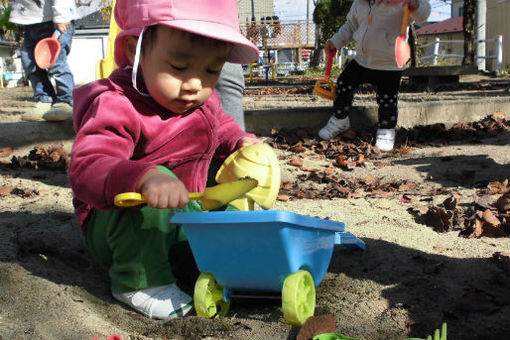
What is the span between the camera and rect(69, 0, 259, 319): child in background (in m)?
1.62

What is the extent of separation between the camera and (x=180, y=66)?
1.67 metres

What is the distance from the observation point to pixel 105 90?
1795 millimetres

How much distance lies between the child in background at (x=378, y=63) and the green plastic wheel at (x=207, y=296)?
2812 millimetres

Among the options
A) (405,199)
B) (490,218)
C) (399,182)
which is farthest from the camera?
(399,182)

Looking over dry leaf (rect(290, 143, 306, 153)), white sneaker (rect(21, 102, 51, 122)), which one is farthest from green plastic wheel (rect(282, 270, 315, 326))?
white sneaker (rect(21, 102, 51, 122))

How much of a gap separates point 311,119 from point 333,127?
1.01 ft

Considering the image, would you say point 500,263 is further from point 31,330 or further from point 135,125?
point 31,330

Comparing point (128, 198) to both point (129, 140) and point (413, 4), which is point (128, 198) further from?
point (413, 4)

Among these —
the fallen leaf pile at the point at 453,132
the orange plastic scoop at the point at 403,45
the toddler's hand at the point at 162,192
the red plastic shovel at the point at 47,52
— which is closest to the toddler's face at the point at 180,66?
the toddler's hand at the point at 162,192

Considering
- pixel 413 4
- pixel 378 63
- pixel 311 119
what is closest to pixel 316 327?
pixel 413 4

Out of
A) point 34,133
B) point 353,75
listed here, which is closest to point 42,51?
point 34,133

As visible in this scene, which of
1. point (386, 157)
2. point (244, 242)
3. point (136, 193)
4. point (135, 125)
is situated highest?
point (135, 125)

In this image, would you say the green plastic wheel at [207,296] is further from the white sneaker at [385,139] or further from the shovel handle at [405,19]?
the shovel handle at [405,19]

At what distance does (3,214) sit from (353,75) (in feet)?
9.35
